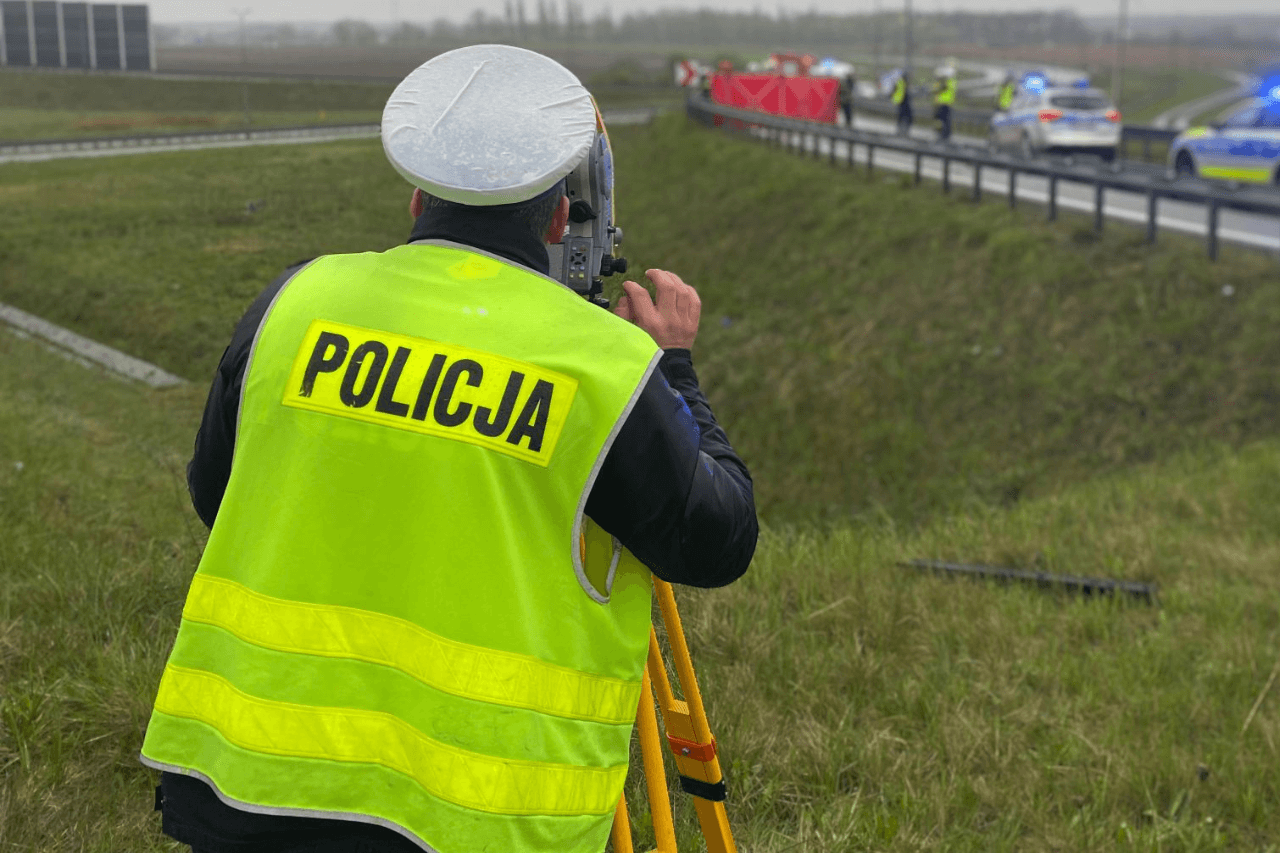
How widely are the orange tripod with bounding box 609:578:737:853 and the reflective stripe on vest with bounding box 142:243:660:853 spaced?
422 mm

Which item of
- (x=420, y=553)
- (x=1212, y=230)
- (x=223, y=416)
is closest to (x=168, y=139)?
(x=223, y=416)

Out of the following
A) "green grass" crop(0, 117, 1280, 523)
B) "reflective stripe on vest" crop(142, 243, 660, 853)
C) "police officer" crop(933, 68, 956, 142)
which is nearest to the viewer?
"reflective stripe on vest" crop(142, 243, 660, 853)

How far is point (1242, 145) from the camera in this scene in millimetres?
17422

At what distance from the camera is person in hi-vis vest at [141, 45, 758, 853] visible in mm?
1754

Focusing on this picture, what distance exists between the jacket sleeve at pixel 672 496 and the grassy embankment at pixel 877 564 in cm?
174

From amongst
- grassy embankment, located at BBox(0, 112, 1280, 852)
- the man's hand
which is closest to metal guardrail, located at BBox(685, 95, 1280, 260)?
grassy embankment, located at BBox(0, 112, 1280, 852)

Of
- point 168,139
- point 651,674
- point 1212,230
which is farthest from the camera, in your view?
point 1212,230

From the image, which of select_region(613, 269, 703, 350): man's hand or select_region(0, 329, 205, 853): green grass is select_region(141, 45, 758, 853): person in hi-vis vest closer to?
select_region(613, 269, 703, 350): man's hand

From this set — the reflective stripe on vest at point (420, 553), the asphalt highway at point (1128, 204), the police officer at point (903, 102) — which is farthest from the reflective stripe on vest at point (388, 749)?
the police officer at point (903, 102)

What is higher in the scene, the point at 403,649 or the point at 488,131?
the point at 488,131

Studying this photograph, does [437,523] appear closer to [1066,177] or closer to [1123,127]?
[1066,177]

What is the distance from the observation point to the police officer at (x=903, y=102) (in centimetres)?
3236

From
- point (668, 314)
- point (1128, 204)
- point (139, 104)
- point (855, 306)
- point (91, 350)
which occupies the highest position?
point (139, 104)

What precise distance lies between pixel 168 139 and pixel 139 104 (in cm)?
30
